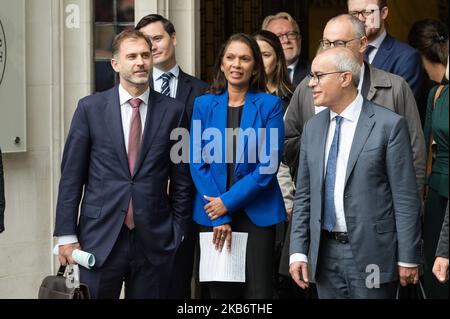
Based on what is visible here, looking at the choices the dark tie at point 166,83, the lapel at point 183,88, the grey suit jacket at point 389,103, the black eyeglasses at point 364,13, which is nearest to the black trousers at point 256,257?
the grey suit jacket at point 389,103

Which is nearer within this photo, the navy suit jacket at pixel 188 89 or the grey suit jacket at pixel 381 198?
the grey suit jacket at pixel 381 198

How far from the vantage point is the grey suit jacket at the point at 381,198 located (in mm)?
6363

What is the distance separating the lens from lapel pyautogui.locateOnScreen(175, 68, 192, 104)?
26.2ft

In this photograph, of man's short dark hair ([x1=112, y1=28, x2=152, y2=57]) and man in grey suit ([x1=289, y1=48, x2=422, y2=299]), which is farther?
man's short dark hair ([x1=112, y1=28, x2=152, y2=57])

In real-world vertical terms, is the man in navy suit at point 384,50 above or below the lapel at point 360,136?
above

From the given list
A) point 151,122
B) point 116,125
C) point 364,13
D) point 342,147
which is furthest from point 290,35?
point 342,147

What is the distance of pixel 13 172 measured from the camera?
8.76 meters

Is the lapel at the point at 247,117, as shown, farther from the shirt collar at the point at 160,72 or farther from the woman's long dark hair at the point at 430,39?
the woman's long dark hair at the point at 430,39

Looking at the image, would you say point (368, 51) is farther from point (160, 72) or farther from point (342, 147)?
point (342, 147)

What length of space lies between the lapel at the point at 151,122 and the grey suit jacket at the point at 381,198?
1.10 m

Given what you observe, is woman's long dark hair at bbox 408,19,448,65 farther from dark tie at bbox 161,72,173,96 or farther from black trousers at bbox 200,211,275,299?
black trousers at bbox 200,211,275,299

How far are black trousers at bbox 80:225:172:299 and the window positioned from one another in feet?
7.76

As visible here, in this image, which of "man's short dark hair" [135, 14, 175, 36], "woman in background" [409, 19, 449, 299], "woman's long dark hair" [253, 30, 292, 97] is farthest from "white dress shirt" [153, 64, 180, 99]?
"woman in background" [409, 19, 449, 299]

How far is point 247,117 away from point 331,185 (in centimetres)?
97
